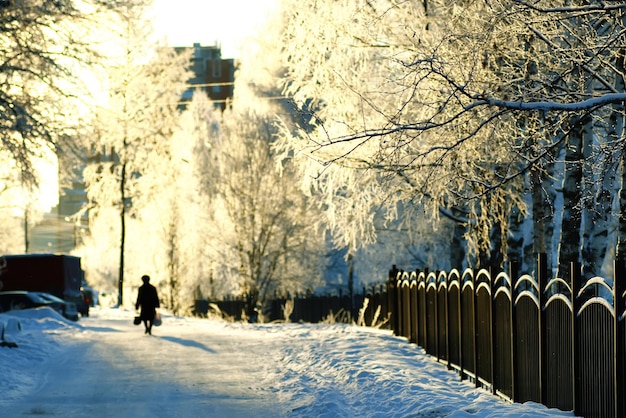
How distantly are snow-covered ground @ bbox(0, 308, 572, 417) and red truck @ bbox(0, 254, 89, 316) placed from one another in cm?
1554

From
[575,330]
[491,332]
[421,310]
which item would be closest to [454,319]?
[491,332]

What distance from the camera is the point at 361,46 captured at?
18547 millimetres

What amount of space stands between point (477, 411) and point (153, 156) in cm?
4185

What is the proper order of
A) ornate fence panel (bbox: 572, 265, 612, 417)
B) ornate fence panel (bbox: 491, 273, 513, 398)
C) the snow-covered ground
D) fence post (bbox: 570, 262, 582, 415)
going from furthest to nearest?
ornate fence panel (bbox: 491, 273, 513, 398) < the snow-covered ground < fence post (bbox: 570, 262, 582, 415) < ornate fence panel (bbox: 572, 265, 612, 417)

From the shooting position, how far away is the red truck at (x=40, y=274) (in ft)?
123

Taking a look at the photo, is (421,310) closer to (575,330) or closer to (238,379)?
(238,379)

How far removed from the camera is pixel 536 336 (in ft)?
33.4

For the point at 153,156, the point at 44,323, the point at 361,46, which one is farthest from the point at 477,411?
the point at 153,156

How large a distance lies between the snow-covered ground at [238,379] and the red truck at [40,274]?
51.0ft

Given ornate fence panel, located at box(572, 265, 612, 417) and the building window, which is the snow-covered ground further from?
the building window

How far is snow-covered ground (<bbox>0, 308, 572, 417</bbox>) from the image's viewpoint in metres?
11.1

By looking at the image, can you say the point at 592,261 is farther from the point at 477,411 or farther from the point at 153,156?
the point at 153,156

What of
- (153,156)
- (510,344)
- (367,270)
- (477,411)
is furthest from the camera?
(367,270)

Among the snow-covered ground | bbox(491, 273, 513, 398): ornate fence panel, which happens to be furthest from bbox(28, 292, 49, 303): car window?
bbox(491, 273, 513, 398): ornate fence panel
